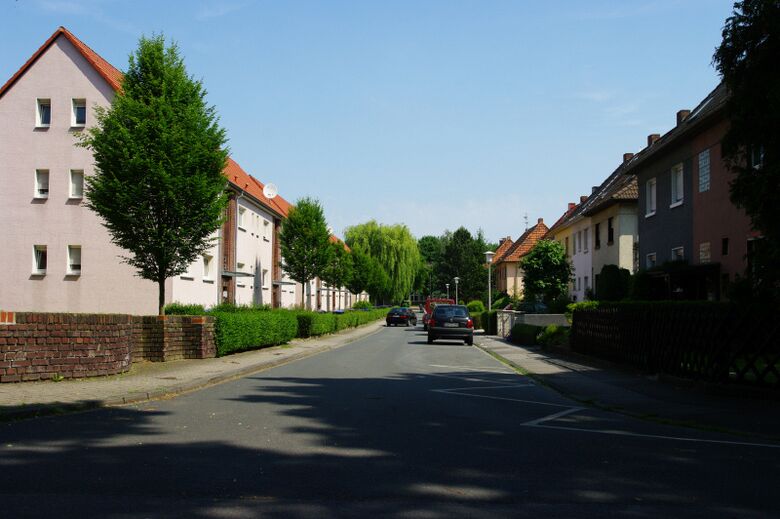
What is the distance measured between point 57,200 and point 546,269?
25.5 metres

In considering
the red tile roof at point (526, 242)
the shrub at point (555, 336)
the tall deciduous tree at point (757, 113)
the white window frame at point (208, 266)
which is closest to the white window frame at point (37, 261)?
the white window frame at point (208, 266)

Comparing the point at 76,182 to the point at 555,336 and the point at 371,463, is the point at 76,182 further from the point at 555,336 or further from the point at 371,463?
the point at 371,463

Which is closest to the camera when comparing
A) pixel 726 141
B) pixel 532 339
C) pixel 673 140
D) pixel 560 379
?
pixel 726 141

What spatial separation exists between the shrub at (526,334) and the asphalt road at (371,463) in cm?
1691

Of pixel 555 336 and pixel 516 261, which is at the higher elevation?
pixel 516 261

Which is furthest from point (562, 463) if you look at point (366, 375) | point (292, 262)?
point (292, 262)

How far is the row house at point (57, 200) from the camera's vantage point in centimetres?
2778

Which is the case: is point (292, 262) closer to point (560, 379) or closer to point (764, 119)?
point (560, 379)

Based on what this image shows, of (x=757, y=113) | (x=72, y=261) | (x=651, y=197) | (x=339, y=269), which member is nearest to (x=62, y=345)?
(x=757, y=113)

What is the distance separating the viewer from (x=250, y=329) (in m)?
21.0

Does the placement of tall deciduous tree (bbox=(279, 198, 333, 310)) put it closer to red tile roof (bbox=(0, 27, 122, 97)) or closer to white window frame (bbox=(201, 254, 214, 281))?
white window frame (bbox=(201, 254, 214, 281))

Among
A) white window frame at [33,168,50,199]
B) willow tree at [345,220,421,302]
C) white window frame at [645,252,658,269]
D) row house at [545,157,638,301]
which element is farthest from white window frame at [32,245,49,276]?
willow tree at [345,220,421,302]

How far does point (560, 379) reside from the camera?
14617 mm

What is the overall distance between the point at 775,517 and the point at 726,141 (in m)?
7.46
